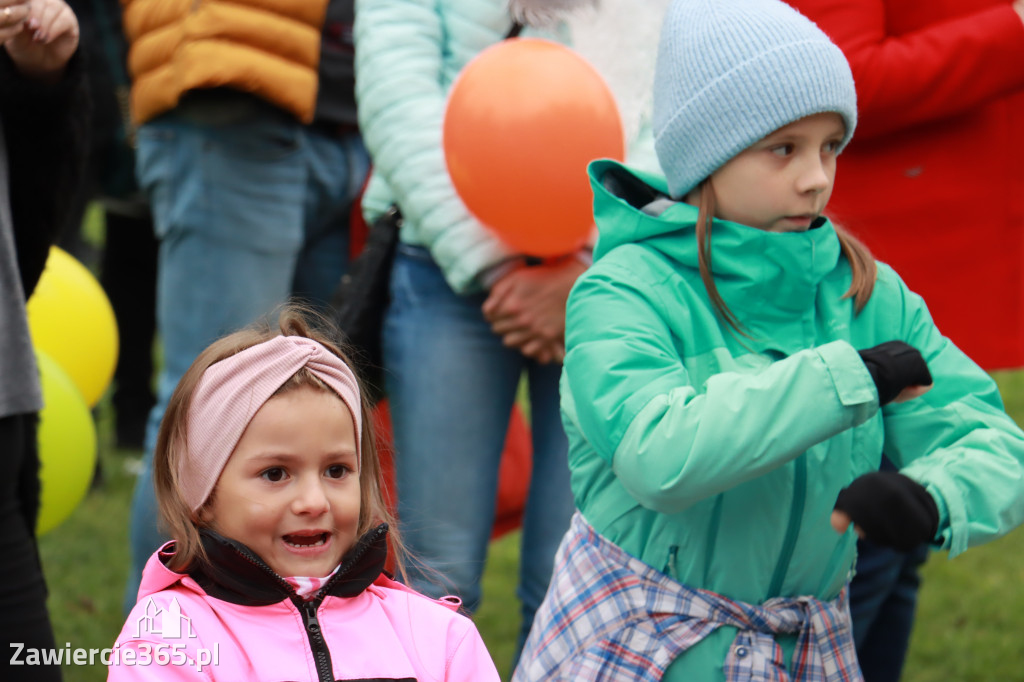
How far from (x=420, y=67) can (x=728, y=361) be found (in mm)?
1074

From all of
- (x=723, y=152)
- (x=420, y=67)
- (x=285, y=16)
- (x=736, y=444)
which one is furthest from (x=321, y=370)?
(x=285, y=16)

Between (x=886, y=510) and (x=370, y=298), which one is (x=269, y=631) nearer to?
(x=886, y=510)

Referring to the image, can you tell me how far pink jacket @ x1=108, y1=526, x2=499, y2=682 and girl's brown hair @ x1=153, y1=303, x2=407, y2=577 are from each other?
0.14ft

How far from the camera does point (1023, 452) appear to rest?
6.68 feet

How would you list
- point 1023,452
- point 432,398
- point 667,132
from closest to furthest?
point 1023,452, point 667,132, point 432,398

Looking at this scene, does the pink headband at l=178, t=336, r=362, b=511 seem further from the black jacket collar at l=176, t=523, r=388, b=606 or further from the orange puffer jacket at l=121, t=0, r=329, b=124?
the orange puffer jacket at l=121, t=0, r=329, b=124

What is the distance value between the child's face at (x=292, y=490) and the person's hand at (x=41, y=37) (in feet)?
2.81

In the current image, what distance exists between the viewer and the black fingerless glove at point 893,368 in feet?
5.98

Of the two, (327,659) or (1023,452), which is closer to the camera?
(327,659)

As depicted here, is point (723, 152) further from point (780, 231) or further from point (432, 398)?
point (432, 398)

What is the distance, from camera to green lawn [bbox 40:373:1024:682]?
361 cm

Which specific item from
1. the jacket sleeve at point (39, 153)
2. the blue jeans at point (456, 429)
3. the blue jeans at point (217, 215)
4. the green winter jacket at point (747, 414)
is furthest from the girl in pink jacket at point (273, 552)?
the blue jeans at point (217, 215)

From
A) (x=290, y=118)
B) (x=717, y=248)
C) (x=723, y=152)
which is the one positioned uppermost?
(x=723, y=152)

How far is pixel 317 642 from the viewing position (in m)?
1.74
